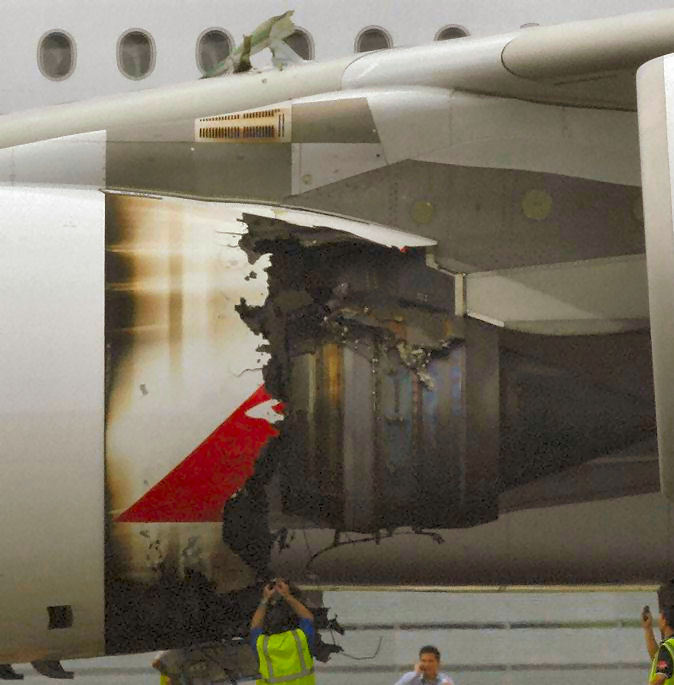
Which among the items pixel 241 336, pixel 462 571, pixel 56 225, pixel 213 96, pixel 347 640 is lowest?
pixel 347 640

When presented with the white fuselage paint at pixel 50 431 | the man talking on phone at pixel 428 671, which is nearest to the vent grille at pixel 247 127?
the white fuselage paint at pixel 50 431

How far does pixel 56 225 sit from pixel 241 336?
815mm

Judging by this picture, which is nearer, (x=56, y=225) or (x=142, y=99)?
(x=56, y=225)

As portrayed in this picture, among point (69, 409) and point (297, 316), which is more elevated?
point (297, 316)

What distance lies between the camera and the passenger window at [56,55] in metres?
8.68

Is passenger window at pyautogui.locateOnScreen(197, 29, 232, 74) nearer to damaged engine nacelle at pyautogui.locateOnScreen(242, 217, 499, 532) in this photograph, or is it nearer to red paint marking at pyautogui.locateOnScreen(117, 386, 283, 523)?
damaged engine nacelle at pyautogui.locateOnScreen(242, 217, 499, 532)

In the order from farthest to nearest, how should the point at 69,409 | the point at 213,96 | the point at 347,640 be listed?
the point at 347,640 < the point at 213,96 < the point at 69,409

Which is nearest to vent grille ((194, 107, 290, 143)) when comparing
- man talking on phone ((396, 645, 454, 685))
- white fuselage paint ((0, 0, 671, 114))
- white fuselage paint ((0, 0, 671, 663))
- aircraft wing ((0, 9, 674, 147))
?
aircraft wing ((0, 9, 674, 147))

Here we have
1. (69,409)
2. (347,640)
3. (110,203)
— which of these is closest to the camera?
(69,409)

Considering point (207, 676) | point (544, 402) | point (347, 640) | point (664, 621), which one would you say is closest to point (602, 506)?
point (544, 402)

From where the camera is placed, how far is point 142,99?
5719mm

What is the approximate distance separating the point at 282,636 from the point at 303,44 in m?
4.25

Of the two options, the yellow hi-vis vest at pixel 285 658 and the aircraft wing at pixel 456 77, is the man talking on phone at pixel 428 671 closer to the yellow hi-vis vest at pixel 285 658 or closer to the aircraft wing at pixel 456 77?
the yellow hi-vis vest at pixel 285 658

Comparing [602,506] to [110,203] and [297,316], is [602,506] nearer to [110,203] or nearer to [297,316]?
[297,316]
